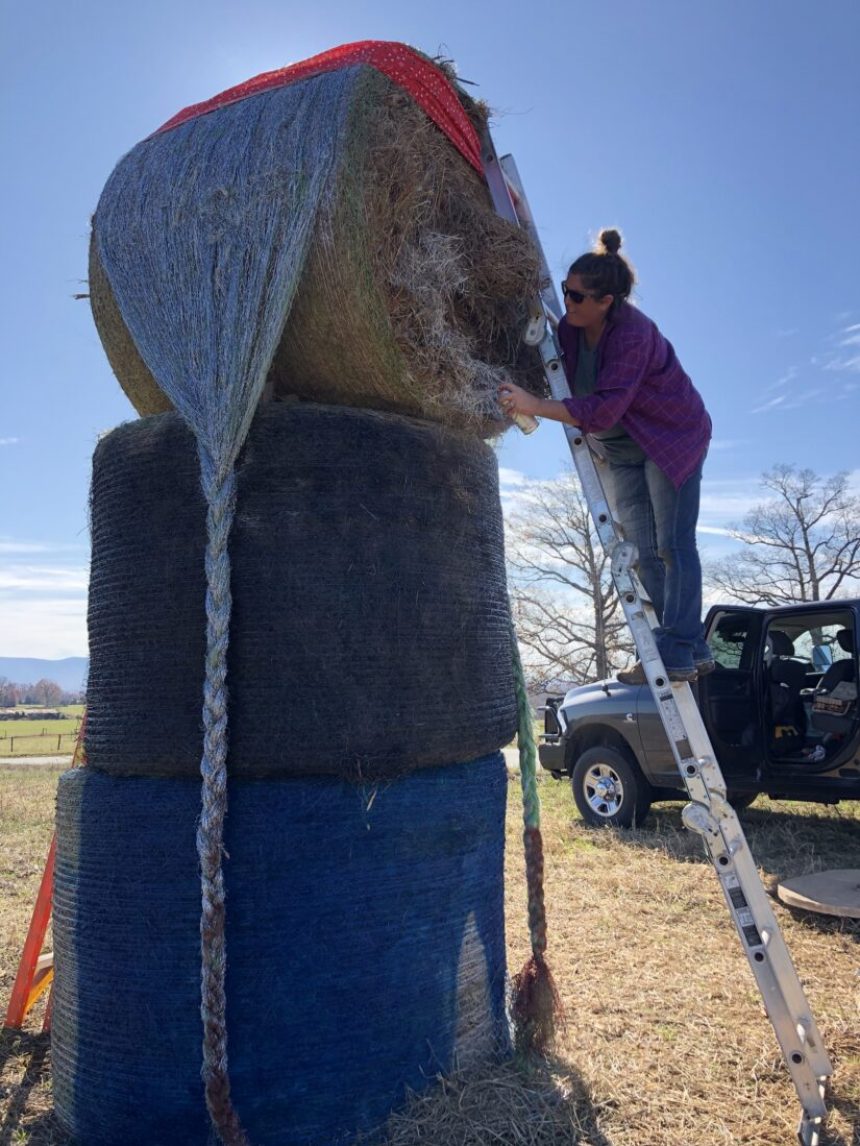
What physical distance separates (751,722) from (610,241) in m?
5.19

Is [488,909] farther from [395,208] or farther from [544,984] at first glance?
[395,208]

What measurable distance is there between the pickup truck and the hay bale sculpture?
4.87 m

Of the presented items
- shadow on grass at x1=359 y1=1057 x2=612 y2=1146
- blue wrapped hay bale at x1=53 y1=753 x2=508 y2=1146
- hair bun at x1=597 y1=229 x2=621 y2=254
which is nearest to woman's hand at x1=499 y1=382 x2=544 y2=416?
hair bun at x1=597 y1=229 x2=621 y2=254

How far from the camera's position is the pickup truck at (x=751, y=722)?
703cm

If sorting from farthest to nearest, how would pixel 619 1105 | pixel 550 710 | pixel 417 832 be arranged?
1. pixel 550 710
2. pixel 619 1105
3. pixel 417 832

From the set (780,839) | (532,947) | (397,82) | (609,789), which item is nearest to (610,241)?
(397,82)

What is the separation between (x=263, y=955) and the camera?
7.77 ft

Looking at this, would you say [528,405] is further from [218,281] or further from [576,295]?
[218,281]

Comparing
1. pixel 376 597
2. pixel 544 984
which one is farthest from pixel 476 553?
pixel 544 984

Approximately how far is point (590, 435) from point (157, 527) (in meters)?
1.50

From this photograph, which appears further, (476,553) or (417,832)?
(476,553)

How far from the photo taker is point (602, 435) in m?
3.31

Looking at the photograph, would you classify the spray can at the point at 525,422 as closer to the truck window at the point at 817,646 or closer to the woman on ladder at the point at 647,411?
the woman on ladder at the point at 647,411

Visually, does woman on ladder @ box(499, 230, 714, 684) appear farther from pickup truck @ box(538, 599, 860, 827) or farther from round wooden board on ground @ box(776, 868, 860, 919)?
pickup truck @ box(538, 599, 860, 827)
